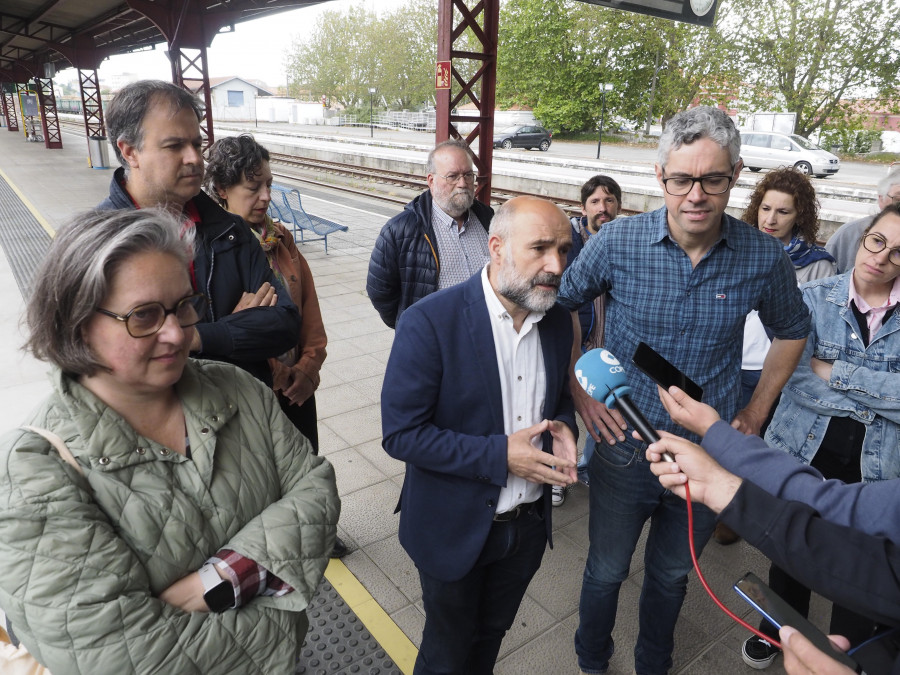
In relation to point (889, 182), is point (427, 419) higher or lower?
lower

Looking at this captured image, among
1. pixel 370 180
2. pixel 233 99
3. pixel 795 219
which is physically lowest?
pixel 370 180

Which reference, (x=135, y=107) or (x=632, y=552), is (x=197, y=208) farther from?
(x=632, y=552)

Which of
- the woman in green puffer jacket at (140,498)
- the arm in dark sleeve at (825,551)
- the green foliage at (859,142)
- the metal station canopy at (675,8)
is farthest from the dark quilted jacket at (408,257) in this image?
the green foliage at (859,142)

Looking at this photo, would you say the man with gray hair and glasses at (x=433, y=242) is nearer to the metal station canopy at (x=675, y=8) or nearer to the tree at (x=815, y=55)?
the metal station canopy at (x=675, y=8)

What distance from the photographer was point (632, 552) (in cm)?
234

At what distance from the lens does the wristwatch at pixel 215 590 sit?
4.25 ft

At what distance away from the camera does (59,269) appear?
1.24 m

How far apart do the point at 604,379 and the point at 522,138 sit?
101ft

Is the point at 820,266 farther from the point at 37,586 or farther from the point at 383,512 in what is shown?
the point at 37,586

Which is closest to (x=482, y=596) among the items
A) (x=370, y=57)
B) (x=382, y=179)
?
(x=382, y=179)

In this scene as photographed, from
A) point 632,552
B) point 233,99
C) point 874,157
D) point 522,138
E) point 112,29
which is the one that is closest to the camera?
point 632,552

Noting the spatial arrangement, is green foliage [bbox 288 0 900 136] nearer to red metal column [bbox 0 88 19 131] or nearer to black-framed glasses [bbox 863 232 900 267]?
black-framed glasses [bbox 863 232 900 267]

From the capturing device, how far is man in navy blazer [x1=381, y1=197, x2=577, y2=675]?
182 centimetres

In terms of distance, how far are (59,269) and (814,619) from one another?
344cm
